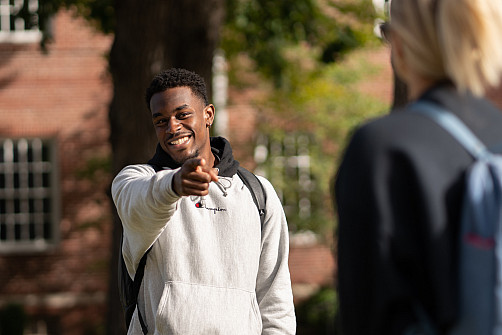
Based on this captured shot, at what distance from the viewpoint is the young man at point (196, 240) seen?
9.78ft

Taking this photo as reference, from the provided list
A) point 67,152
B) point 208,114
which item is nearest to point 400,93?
point 208,114

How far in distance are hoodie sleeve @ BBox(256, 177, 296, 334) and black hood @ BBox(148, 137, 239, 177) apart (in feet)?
0.55

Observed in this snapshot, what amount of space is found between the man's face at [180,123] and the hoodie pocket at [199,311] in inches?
20.0

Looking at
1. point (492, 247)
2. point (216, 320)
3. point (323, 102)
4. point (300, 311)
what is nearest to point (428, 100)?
point (492, 247)

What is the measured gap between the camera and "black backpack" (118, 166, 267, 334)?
122 inches

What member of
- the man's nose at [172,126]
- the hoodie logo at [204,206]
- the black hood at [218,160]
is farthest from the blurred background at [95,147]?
the hoodie logo at [204,206]

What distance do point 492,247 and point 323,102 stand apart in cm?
1229

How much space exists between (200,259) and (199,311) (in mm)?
181

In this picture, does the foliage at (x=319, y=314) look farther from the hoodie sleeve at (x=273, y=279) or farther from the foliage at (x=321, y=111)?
the hoodie sleeve at (x=273, y=279)

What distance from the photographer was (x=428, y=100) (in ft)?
6.33

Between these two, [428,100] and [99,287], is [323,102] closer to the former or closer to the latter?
[99,287]

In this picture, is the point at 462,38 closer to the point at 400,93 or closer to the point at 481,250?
the point at 481,250

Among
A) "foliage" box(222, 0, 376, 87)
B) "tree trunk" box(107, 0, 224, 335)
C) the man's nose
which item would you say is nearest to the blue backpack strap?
the man's nose

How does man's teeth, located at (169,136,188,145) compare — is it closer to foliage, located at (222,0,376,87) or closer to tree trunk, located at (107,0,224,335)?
tree trunk, located at (107,0,224,335)
